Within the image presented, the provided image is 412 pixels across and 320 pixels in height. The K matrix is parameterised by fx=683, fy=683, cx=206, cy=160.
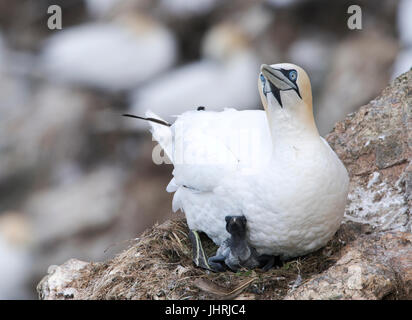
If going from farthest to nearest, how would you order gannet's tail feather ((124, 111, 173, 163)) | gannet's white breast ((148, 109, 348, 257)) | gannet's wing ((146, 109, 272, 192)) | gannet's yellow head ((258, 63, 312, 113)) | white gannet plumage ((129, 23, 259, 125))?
white gannet plumage ((129, 23, 259, 125)) < gannet's tail feather ((124, 111, 173, 163)) < gannet's wing ((146, 109, 272, 192)) < gannet's white breast ((148, 109, 348, 257)) < gannet's yellow head ((258, 63, 312, 113))

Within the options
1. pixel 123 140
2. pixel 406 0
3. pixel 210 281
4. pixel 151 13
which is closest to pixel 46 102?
pixel 123 140

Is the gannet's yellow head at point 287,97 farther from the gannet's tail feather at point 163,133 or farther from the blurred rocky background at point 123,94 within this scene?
the blurred rocky background at point 123,94

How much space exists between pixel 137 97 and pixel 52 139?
1014mm

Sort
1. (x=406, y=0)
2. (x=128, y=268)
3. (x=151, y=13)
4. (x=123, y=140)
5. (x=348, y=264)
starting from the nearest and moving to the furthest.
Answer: (x=348, y=264) < (x=128, y=268) < (x=406, y=0) < (x=123, y=140) < (x=151, y=13)

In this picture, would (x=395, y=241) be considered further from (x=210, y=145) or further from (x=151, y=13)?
(x=151, y=13)

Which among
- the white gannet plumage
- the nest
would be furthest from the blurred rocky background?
the nest

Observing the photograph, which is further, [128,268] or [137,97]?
[137,97]

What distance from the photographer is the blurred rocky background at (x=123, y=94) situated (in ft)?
22.2

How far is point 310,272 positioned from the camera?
3604mm

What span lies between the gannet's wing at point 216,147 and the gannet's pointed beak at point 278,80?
401 millimetres

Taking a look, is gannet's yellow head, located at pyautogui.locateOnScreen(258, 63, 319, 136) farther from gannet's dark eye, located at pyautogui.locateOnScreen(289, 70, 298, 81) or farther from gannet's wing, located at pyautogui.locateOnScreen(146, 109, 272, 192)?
gannet's wing, located at pyautogui.locateOnScreen(146, 109, 272, 192)

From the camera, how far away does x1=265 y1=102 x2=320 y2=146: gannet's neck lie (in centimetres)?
344

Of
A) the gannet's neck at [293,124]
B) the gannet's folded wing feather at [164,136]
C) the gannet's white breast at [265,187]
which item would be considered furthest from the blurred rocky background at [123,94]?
the gannet's neck at [293,124]

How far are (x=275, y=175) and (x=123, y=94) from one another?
13.6 feet
